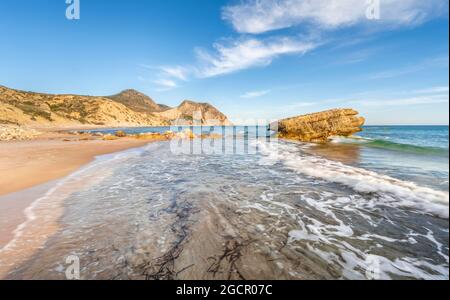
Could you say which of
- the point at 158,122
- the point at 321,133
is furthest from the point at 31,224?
the point at 158,122

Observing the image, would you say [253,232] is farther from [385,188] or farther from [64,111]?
[64,111]

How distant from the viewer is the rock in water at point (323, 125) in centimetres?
2519

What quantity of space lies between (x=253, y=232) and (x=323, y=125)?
85.9ft

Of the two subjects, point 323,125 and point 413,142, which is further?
point 323,125

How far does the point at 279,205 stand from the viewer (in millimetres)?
5895

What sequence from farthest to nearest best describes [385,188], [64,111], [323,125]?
[64,111], [323,125], [385,188]

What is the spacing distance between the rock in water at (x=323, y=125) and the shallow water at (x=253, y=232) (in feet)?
63.5

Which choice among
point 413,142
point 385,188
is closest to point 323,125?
point 413,142

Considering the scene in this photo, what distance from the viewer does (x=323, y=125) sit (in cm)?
2678

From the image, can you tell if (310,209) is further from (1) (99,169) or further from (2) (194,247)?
(1) (99,169)

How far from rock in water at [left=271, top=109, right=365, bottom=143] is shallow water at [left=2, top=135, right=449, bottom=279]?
63.5 ft

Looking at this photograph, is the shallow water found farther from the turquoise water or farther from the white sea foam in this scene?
the turquoise water

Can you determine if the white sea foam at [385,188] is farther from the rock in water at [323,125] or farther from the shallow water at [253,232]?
the rock in water at [323,125]

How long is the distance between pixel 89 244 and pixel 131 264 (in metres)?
1.26
